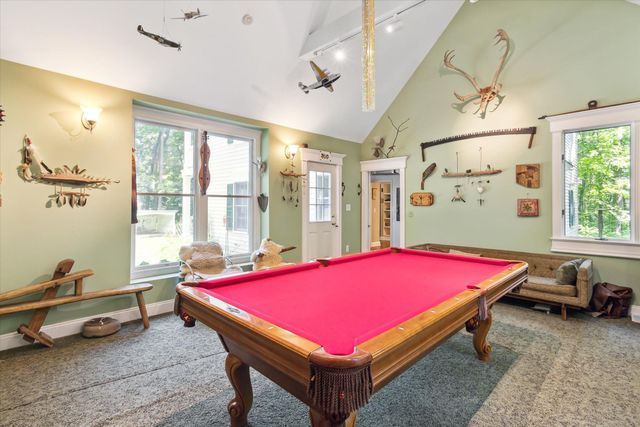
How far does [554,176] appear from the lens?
4.02 metres

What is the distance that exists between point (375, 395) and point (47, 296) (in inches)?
122

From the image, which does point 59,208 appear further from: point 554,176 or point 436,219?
point 554,176

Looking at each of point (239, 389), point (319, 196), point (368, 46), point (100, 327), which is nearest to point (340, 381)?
point (239, 389)

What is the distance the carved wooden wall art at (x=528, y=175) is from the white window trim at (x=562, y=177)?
187 millimetres

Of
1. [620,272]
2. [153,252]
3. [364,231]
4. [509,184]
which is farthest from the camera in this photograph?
[364,231]

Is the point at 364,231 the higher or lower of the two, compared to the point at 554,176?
lower

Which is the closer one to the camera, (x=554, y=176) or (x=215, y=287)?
(x=215, y=287)

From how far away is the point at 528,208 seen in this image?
4.25 m

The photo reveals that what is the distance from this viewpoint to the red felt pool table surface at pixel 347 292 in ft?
4.12

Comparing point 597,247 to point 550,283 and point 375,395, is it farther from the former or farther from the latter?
point 375,395

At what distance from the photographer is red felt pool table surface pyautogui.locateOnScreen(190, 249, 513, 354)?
49.4 inches

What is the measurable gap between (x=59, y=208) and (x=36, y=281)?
0.72 m

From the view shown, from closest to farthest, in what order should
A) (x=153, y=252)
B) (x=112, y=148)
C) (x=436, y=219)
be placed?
(x=112, y=148) → (x=153, y=252) → (x=436, y=219)

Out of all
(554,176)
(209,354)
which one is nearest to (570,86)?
(554,176)
